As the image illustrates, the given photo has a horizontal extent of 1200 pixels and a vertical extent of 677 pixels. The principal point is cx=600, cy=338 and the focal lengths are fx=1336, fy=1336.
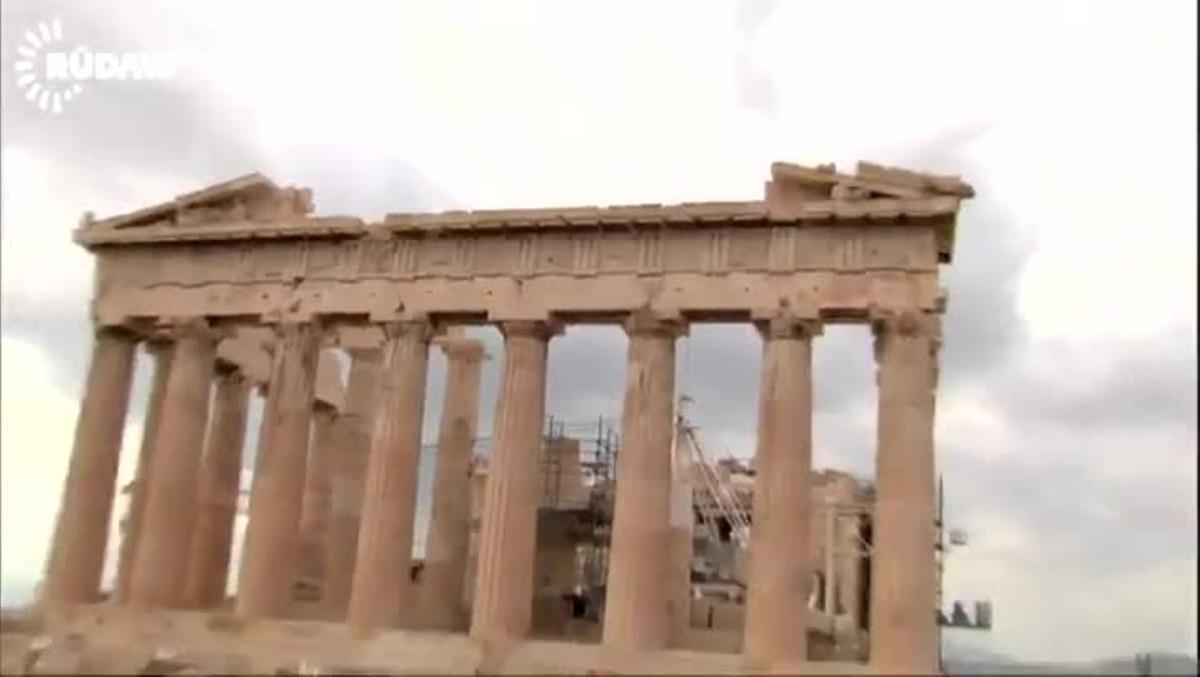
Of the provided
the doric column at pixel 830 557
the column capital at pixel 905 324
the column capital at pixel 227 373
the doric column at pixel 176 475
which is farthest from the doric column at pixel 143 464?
the doric column at pixel 830 557

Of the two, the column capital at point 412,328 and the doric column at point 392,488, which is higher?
the column capital at point 412,328

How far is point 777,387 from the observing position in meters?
26.2

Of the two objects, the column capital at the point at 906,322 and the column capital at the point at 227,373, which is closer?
the column capital at the point at 906,322

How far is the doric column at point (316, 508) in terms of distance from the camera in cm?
3519

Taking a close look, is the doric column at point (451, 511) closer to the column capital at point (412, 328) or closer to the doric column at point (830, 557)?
the column capital at point (412, 328)

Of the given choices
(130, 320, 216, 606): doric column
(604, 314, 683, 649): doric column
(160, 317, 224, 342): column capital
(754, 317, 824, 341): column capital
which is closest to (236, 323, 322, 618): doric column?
(130, 320, 216, 606): doric column

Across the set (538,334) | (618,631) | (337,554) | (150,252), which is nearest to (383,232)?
(538,334)

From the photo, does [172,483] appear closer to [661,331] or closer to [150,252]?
[150,252]

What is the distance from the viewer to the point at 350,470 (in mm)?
35219

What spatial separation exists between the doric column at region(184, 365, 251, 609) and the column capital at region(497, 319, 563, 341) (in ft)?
29.6

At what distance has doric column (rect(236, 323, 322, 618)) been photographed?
28.5 meters

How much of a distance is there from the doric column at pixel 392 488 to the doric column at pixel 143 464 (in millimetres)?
6877

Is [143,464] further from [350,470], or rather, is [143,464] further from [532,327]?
[532,327]

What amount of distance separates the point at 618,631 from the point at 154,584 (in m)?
10.8
